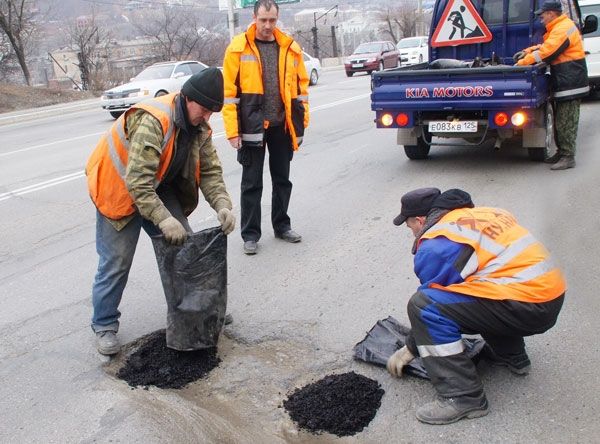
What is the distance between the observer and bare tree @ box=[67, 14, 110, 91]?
99.8 ft

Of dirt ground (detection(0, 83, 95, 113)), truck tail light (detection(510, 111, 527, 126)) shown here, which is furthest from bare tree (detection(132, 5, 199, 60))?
truck tail light (detection(510, 111, 527, 126))

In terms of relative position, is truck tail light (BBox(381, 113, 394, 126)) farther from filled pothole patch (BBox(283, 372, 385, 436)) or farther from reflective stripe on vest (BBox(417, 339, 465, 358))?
reflective stripe on vest (BBox(417, 339, 465, 358))

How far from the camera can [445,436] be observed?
2725mm

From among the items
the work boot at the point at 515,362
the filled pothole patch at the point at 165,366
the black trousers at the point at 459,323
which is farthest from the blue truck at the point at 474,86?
the filled pothole patch at the point at 165,366

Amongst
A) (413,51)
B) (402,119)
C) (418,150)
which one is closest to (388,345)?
(402,119)

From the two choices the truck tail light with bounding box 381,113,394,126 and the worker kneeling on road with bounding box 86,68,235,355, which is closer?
the worker kneeling on road with bounding box 86,68,235,355

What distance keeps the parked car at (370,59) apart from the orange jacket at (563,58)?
20.7m

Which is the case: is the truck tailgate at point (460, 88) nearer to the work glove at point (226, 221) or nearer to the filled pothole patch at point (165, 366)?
the work glove at point (226, 221)

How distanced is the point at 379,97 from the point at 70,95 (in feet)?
71.0

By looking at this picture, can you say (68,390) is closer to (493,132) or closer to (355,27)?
(493,132)

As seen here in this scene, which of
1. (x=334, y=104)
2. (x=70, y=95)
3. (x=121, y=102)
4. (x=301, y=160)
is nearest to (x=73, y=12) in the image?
(x=70, y=95)

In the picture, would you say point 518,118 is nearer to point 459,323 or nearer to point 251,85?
point 251,85

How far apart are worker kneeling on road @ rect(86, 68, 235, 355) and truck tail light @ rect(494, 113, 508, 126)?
13.5ft

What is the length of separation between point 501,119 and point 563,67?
0.95 metres
